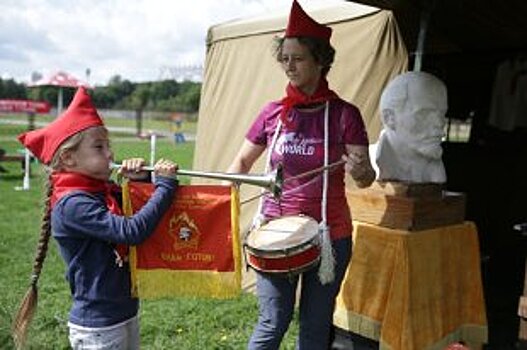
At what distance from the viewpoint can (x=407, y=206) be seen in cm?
319

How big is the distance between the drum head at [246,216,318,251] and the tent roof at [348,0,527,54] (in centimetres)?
166

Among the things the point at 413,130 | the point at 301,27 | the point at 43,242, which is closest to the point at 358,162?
the point at 301,27

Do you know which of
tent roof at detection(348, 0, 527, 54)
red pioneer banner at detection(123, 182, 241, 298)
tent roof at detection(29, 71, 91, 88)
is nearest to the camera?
red pioneer banner at detection(123, 182, 241, 298)

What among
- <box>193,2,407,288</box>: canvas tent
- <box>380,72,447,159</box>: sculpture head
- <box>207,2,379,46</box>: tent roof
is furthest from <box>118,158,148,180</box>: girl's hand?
<box>207,2,379,46</box>: tent roof

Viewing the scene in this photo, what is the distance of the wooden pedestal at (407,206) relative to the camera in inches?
126

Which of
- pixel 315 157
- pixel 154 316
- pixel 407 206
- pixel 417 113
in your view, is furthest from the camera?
pixel 154 316

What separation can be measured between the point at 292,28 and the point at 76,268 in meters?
1.28

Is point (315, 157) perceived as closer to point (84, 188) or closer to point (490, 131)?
point (84, 188)

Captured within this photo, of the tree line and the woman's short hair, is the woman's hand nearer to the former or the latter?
the woman's short hair

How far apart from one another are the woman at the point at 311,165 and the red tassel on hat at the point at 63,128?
79cm

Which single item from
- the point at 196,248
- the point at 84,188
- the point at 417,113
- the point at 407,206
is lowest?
the point at 196,248

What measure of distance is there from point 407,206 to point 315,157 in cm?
76

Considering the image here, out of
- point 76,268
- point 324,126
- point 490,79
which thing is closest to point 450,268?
point 324,126

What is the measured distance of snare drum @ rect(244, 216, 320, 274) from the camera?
8.35 ft
